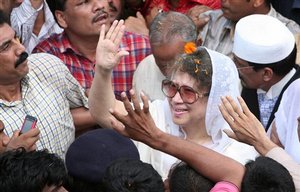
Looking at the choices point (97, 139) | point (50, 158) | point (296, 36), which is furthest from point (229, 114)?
point (296, 36)

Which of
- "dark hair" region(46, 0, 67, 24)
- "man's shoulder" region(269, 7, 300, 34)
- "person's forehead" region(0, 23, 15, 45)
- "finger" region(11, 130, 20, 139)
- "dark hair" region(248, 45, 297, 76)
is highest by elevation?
"person's forehead" region(0, 23, 15, 45)

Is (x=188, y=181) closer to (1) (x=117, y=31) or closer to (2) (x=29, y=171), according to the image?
(2) (x=29, y=171)

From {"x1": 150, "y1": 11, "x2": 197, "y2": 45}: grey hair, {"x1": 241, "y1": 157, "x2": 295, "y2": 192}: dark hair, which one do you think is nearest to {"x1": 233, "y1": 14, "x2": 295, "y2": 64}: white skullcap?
{"x1": 150, "y1": 11, "x2": 197, "y2": 45}: grey hair

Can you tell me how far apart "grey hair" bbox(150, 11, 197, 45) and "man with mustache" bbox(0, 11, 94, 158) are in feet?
1.82

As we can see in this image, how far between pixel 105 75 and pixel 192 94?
41 centimetres

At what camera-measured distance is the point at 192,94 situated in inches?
121

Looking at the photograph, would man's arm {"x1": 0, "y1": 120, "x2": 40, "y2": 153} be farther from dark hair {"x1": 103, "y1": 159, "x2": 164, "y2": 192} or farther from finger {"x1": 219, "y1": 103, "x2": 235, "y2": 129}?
finger {"x1": 219, "y1": 103, "x2": 235, "y2": 129}

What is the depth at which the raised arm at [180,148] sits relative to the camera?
2404mm

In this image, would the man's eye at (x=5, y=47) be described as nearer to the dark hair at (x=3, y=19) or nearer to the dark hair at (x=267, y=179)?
the dark hair at (x=3, y=19)

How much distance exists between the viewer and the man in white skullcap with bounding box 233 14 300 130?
361 centimetres

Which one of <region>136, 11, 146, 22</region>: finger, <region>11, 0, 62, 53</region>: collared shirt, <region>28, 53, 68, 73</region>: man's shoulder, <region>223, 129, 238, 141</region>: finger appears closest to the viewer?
<region>223, 129, 238, 141</region>: finger

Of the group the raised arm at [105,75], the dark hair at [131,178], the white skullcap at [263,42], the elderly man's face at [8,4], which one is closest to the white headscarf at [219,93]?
the raised arm at [105,75]

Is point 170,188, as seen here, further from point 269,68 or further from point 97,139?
point 269,68

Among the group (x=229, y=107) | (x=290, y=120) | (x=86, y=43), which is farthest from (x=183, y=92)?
(x=86, y=43)
